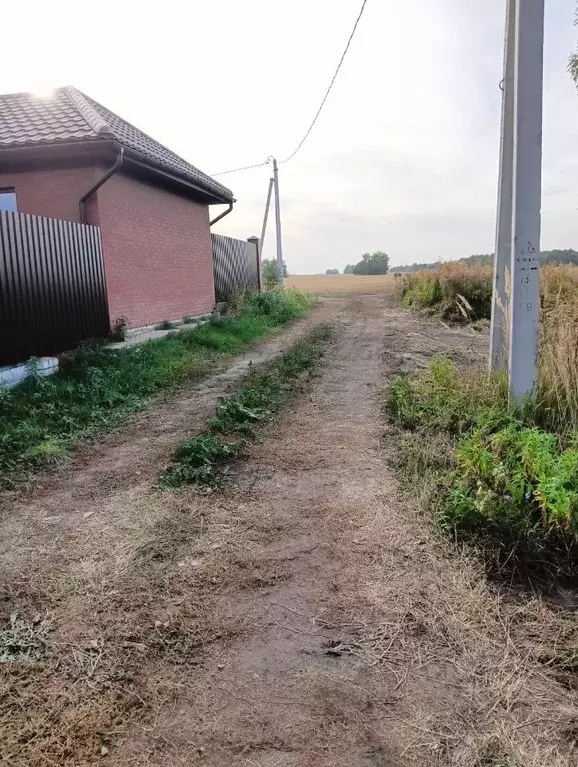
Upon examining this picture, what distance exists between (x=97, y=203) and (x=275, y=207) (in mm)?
17104

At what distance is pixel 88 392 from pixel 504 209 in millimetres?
4608

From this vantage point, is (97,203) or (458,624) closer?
(458,624)

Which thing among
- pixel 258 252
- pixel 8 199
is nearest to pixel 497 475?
pixel 8 199

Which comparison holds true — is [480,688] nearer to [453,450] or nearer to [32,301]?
[453,450]

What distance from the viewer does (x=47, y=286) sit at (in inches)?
267

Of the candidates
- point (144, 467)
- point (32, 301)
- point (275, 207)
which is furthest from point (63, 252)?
point (275, 207)

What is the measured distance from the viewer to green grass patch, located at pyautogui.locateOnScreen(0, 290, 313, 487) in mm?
4320

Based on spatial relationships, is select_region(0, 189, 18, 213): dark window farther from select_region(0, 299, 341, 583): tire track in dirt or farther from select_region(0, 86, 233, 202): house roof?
Result: select_region(0, 299, 341, 583): tire track in dirt

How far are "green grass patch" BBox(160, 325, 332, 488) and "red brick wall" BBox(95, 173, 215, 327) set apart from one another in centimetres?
308

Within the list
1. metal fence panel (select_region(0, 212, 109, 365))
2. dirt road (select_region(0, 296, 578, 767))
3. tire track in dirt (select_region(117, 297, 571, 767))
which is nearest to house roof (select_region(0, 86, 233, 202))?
metal fence panel (select_region(0, 212, 109, 365))

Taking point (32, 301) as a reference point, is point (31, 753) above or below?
below

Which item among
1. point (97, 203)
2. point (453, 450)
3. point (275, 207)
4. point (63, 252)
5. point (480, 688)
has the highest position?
point (275, 207)

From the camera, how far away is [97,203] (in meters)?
8.16

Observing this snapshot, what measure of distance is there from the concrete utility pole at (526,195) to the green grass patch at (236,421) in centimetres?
230
